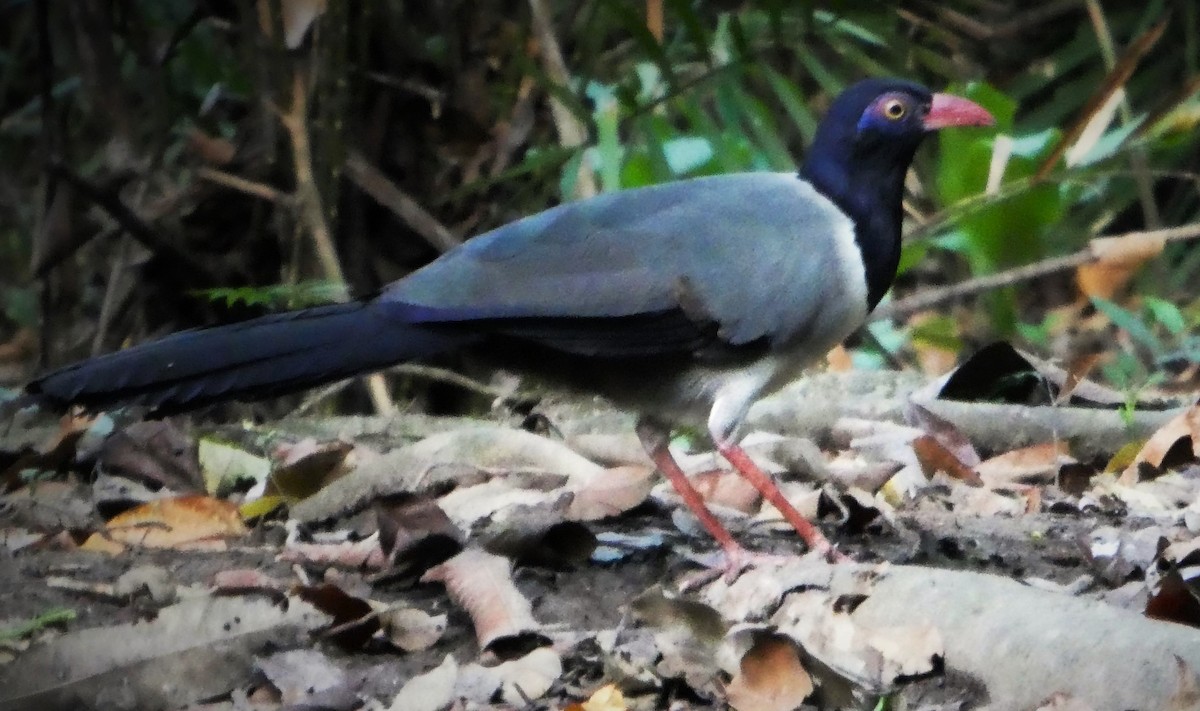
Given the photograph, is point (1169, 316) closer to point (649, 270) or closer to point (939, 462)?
point (939, 462)

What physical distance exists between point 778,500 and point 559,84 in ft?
8.03

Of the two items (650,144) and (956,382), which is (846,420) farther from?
(650,144)

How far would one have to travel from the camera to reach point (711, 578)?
3.08 metres

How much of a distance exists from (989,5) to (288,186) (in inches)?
148

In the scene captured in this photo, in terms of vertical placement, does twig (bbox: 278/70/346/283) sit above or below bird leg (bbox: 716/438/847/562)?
above

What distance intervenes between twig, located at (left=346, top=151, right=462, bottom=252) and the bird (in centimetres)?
197

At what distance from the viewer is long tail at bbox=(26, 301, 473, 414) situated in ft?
9.61

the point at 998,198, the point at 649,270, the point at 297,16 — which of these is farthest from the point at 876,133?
the point at 297,16

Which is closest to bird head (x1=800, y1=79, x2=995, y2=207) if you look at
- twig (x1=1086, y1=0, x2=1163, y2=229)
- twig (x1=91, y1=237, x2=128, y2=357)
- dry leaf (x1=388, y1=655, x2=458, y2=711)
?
dry leaf (x1=388, y1=655, x2=458, y2=711)

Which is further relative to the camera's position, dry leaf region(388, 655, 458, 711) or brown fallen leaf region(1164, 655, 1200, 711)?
dry leaf region(388, 655, 458, 711)

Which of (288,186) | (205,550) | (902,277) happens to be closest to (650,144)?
Answer: (288,186)

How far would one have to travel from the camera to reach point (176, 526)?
→ 3.38 meters

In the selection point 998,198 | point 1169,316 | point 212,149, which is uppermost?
point 212,149

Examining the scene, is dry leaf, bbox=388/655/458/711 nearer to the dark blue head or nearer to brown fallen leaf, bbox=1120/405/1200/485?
the dark blue head
